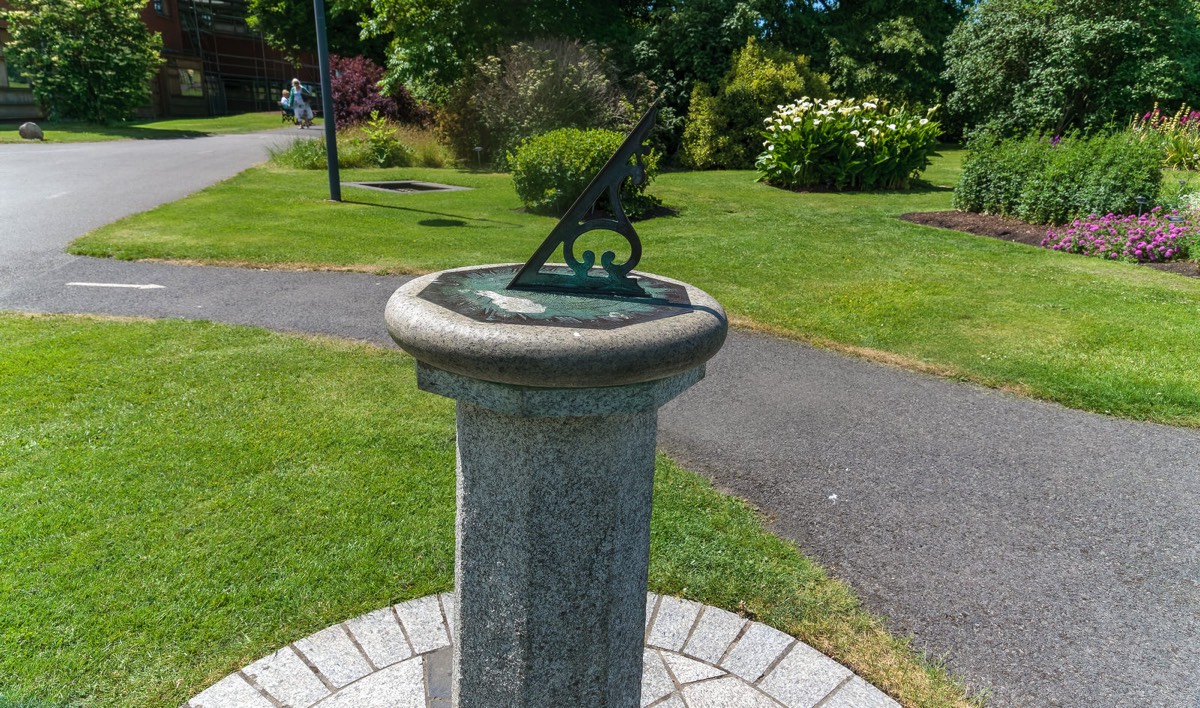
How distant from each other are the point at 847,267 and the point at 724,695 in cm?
746

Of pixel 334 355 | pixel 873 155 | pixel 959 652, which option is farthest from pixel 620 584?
pixel 873 155

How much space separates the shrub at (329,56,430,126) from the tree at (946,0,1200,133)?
16.1 meters

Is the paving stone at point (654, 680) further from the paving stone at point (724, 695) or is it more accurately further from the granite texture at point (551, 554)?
the granite texture at point (551, 554)

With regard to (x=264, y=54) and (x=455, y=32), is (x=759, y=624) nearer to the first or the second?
(x=455, y=32)

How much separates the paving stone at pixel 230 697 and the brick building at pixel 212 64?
3963 cm

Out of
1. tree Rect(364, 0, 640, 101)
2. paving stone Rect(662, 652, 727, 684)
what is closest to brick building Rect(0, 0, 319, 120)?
tree Rect(364, 0, 640, 101)

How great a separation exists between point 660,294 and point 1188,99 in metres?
25.5

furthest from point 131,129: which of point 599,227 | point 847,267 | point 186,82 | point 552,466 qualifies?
point 552,466

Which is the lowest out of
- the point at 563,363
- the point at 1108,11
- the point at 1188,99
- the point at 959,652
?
the point at 959,652

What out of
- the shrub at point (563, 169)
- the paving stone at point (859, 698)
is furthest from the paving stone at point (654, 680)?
the shrub at point (563, 169)

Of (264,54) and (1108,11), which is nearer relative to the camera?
(1108,11)

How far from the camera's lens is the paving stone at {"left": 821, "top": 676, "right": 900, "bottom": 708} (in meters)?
2.68

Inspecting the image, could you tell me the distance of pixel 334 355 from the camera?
607 cm

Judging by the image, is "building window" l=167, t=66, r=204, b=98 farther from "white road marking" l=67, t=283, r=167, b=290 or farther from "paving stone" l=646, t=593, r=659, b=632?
"paving stone" l=646, t=593, r=659, b=632
